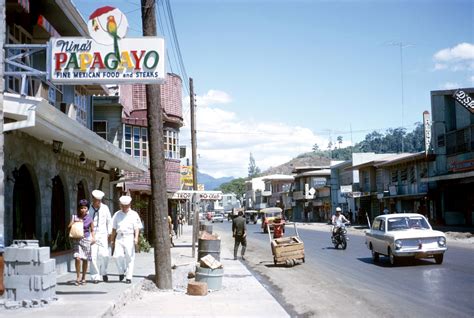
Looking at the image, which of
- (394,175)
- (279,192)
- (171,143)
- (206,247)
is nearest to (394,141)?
(279,192)

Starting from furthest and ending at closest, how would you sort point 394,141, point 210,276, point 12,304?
1. point 394,141
2. point 210,276
3. point 12,304

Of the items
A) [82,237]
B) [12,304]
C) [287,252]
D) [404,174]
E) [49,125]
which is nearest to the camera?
[12,304]

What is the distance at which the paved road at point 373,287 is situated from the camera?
9635 mm

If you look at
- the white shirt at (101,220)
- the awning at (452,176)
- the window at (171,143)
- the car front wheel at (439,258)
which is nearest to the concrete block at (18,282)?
the white shirt at (101,220)

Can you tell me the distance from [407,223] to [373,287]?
5454 mm

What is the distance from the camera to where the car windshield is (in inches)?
674

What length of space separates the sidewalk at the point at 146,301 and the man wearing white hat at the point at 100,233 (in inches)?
11.3

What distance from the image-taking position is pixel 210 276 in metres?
12.2

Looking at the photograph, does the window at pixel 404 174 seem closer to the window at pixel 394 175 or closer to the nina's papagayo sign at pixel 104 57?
the window at pixel 394 175

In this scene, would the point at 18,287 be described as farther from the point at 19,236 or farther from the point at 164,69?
→ the point at 164,69

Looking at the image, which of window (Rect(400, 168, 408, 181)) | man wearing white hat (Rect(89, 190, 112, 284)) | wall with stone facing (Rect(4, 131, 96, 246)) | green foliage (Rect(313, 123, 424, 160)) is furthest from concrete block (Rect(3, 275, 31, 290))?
green foliage (Rect(313, 123, 424, 160))

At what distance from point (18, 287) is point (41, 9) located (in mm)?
8413

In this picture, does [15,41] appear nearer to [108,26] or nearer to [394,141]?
[108,26]

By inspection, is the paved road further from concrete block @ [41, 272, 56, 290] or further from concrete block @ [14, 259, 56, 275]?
concrete block @ [14, 259, 56, 275]
